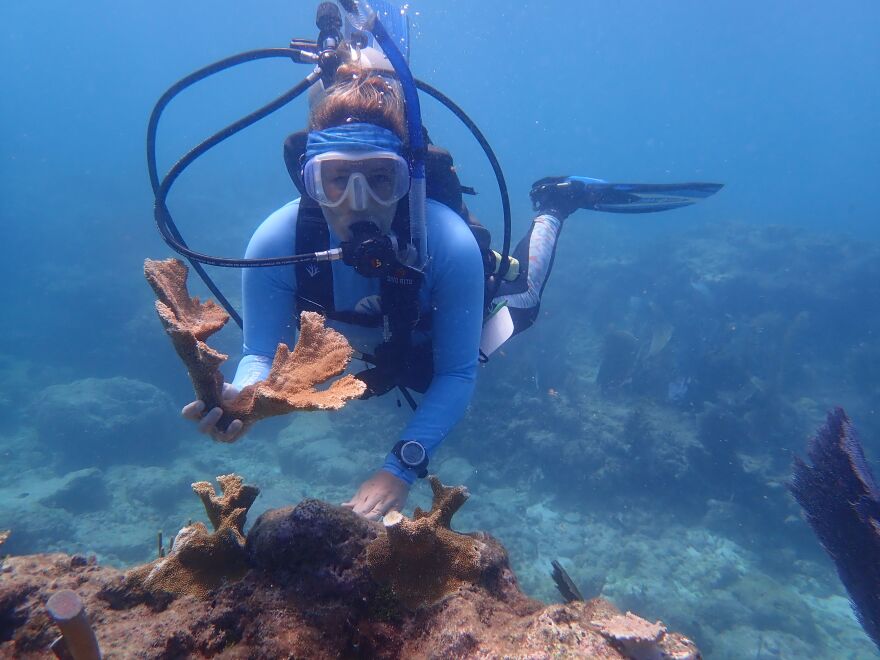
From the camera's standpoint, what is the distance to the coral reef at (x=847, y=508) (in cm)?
454

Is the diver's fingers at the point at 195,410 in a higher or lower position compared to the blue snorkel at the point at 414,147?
lower

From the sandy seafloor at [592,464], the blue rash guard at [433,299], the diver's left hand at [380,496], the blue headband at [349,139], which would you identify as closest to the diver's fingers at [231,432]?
the diver's left hand at [380,496]

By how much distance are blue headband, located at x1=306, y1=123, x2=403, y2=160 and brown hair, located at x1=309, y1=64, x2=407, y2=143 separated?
0.32ft

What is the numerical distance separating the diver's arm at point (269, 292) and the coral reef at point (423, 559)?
5.35 feet

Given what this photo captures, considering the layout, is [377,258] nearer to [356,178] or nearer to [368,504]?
[356,178]

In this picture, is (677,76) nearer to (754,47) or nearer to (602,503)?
(754,47)

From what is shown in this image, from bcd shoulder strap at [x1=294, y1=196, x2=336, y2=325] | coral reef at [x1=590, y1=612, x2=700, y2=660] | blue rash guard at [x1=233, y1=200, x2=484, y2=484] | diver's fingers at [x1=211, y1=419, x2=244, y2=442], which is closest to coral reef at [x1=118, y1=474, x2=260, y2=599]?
diver's fingers at [x1=211, y1=419, x2=244, y2=442]

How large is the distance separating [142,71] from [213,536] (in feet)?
496

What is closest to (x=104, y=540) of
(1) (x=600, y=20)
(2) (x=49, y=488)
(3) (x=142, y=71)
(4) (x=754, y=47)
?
(2) (x=49, y=488)

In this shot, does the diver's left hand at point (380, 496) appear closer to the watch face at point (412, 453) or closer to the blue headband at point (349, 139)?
the watch face at point (412, 453)

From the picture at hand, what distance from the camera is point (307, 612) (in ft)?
5.51

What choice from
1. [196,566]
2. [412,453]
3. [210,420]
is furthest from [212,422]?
[412,453]

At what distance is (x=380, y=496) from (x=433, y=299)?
1462 millimetres

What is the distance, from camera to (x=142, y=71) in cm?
11469
